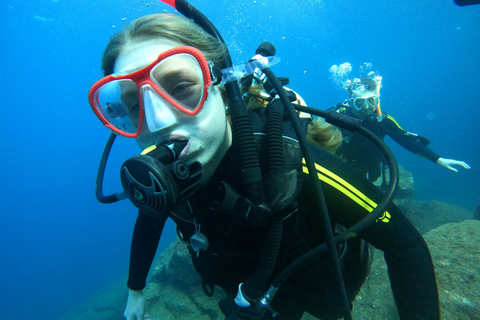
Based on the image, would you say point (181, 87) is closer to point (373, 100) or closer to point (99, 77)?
point (373, 100)

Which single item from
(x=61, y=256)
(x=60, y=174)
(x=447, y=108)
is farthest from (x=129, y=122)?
(x=447, y=108)

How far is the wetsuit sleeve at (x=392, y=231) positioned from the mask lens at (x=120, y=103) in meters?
1.26

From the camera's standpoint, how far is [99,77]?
49438 mm

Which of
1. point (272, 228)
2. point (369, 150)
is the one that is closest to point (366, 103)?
point (369, 150)

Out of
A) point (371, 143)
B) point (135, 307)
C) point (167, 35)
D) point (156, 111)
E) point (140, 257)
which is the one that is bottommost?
point (135, 307)

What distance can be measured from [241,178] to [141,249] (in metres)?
1.65

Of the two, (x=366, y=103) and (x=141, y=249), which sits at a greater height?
(x=366, y=103)

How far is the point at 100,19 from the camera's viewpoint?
32.0 m

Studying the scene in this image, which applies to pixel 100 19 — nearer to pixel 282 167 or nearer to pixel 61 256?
pixel 282 167

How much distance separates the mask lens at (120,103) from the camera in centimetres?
146

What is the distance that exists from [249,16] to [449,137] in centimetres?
7849

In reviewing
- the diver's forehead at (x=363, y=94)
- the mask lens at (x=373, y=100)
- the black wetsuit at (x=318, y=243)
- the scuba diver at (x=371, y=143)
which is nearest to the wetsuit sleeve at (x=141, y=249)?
the black wetsuit at (x=318, y=243)

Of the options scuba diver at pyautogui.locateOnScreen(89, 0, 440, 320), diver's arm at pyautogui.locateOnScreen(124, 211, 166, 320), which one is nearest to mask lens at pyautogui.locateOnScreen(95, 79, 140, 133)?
scuba diver at pyautogui.locateOnScreen(89, 0, 440, 320)

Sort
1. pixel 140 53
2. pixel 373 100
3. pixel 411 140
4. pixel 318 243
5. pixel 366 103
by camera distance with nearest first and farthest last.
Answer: pixel 140 53, pixel 318 243, pixel 411 140, pixel 366 103, pixel 373 100
